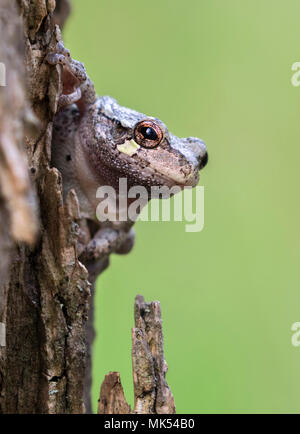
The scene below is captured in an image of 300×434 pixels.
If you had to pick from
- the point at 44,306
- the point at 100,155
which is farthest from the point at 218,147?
the point at 44,306

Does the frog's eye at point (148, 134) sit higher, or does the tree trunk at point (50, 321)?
the frog's eye at point (148, 134)

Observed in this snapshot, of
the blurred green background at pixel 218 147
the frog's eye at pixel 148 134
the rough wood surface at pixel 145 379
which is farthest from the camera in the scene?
the blurred green background at pixel 218 147

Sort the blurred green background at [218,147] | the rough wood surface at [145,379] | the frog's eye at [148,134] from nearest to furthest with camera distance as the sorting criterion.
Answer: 1. the rough wood surface at [145,379]
2. the frog's eye at [148,134]
3. the blurred green background at [218,147]

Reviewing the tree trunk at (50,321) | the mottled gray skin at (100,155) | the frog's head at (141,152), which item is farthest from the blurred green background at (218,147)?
the tree trunk at (50,321)

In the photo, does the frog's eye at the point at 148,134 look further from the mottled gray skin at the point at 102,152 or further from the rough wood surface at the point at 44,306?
the rough wood surface at the point at 44,306

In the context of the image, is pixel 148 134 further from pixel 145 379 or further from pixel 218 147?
pixel 218 147

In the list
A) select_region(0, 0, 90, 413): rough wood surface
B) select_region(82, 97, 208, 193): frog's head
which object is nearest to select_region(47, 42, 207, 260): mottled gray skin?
select_region(82, 97, 208, 193): frog's head

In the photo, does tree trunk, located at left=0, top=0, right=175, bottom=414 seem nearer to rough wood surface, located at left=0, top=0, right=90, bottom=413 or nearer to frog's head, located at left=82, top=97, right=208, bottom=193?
rough wood surface, located at left=0, top=0, right=90, bottom=413
